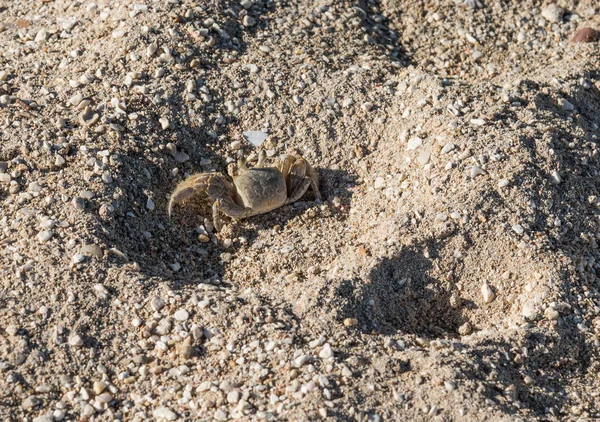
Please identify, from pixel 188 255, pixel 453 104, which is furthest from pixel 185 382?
pixel 453 104

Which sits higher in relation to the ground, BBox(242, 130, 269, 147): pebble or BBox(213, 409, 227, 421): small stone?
BBox(242, 130, 269, 147): pebble

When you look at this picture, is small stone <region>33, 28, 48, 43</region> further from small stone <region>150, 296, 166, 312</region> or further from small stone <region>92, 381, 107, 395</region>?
small stone <region>92, 381, 107, 395</region>

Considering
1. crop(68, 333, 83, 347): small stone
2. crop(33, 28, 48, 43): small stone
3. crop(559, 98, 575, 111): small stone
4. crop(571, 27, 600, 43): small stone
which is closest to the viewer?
crop(68, 333, 83, 347): small stone

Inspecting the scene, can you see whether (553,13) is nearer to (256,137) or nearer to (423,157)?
(423,157)

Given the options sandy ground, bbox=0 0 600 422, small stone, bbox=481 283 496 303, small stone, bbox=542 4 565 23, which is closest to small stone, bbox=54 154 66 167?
sandy ground, bbox=0 0 600 422

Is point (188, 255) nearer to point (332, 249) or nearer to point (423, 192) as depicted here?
point (332, 249)

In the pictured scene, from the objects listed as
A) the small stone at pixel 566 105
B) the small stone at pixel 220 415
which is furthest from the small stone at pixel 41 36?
the small stone at pixel 566 105

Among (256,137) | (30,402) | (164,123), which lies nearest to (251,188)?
(256,137)
